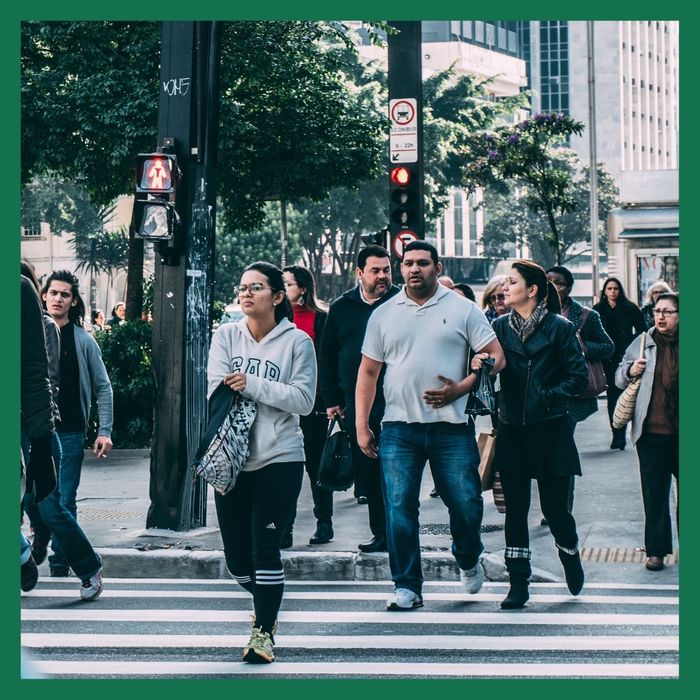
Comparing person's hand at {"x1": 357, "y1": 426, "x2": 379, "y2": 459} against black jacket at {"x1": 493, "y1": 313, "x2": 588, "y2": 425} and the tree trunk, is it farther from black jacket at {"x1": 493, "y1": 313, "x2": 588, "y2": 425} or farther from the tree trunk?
the tree trunk

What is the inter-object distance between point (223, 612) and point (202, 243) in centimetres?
308

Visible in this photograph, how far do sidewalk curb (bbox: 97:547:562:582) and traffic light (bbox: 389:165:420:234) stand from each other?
6.39 meters

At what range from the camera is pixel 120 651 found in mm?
6629

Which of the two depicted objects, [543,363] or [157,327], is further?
[157,327]

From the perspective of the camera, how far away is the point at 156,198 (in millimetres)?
9578

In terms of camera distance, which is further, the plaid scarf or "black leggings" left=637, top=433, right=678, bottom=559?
"black leggings" left=637, top=433, right=678, bottom=559

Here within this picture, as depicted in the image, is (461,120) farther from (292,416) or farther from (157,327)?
(292,416)

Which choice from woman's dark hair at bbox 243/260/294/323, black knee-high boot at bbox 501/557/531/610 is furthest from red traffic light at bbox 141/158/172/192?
black knee-high boot at bbox 501/557/531/610

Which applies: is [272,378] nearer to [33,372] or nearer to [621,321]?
[33,372]

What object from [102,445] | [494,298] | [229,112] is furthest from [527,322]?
[229,112]

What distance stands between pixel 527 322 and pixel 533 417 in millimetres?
528

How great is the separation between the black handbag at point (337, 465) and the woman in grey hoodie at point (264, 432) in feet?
5.62

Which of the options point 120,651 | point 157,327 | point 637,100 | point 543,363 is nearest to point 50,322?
point 157,327

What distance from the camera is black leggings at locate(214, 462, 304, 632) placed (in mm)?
6250
